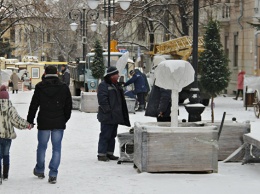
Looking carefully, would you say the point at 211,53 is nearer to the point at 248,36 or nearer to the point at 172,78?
the point at 248,36

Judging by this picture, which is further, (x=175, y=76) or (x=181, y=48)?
(x=181, y=48)

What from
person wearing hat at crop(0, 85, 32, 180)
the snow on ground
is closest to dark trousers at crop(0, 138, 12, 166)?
person wearing hat at crop(0, 85, 32, 180)

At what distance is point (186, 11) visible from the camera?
142ft

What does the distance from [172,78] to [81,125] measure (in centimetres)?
939

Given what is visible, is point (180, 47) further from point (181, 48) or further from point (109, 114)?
point (109, 114)

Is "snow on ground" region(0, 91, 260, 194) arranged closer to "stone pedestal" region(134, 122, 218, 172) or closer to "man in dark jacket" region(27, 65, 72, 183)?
"stone pedestal" region(134, 122, 218, 172)

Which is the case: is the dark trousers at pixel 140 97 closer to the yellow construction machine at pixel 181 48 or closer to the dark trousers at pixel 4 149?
the yellow construction machine at pixel 181 48

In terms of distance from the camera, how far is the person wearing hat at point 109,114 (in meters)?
13.5

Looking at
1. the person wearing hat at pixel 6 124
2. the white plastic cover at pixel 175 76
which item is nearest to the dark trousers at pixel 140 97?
the white plastic cover at pixel 175 76

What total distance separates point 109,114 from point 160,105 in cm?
81

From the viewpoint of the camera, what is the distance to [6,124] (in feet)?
37.0

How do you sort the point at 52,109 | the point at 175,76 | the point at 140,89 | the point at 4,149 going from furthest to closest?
the point at 140,89 → the point at 175,76 → the point at 4,149 → the point at 52,109

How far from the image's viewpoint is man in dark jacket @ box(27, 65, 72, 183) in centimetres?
1119

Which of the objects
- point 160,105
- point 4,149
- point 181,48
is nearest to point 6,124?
point 4,149
